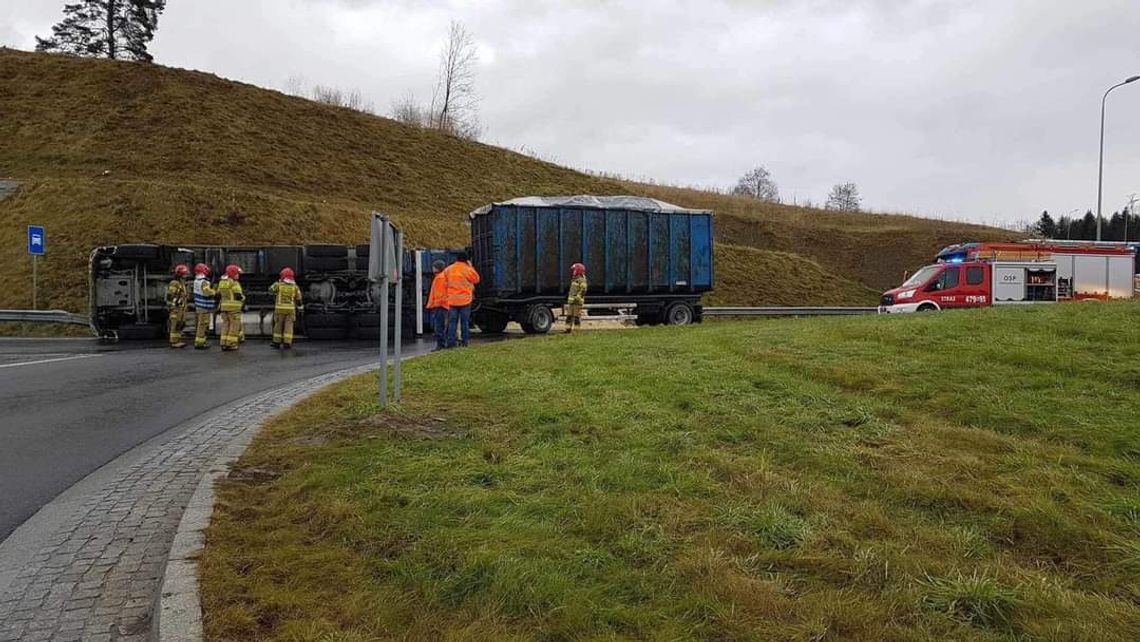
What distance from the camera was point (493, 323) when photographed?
1891cm

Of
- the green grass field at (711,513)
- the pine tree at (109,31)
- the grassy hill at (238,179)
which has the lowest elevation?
the green grass field at (711,513)

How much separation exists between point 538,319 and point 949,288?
11.8 m

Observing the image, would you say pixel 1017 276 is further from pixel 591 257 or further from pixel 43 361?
pixel 43 361

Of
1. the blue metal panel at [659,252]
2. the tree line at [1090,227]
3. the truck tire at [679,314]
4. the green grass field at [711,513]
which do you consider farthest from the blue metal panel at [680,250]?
the tree line at [1090,227]

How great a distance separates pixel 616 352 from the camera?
408 inches

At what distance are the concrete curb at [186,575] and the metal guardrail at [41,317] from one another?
16145mm

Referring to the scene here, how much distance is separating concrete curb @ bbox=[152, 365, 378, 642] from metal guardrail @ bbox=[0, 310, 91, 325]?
53.0ft

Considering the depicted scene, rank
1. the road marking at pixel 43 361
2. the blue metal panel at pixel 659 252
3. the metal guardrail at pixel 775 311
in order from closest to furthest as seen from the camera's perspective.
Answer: the road marking at pixel 43 361
the blue metal panel at pixel 659 252
the metal guardrail at pixel 775 311

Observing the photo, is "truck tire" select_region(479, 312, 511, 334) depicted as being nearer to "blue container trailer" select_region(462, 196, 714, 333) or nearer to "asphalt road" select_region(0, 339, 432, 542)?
"blue container trailer" select_region(462, 196, 714, 333)

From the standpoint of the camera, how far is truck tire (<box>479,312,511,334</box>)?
18.8 m

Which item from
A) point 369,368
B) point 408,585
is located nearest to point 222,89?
point 369,368

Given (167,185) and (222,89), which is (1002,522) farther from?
(222,89)

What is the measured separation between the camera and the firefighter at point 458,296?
13148 millimetres

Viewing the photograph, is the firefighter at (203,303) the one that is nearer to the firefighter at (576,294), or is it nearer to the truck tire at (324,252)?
the truck tire at (324,252)
